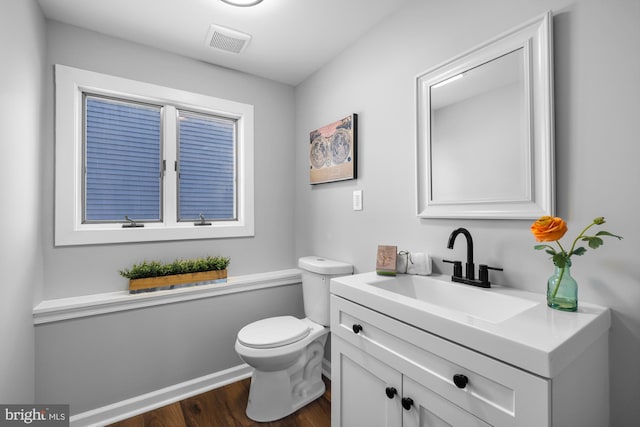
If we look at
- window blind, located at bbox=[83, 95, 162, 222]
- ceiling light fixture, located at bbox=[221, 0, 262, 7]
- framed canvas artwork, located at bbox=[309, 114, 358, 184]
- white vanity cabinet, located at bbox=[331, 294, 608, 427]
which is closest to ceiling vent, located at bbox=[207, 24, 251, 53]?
ceiling light fixture, located at bbox=[221, 0, 262, 7]

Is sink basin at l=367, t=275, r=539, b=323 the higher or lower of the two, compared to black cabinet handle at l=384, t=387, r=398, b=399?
higher

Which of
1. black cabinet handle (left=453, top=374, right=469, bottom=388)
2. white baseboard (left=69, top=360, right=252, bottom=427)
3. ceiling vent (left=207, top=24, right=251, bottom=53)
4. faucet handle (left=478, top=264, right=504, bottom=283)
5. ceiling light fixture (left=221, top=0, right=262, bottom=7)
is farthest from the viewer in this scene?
ceiling vent (left=207, top=24, right=251, bottom=53)

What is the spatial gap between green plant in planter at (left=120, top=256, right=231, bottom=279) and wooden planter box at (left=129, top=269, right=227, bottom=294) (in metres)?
0.03

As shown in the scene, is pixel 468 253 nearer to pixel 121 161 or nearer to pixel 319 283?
pixel 319 283

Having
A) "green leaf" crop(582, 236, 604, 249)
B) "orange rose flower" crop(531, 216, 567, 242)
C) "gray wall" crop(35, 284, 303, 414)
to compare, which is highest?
"orange rose flower" crop(531, 216, 567, 242)

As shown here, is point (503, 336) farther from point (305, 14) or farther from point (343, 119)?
point (305, 14)

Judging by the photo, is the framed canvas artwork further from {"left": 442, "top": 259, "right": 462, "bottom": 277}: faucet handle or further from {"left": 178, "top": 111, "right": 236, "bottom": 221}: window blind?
{"left": 442, "top": 259, "right": 462, "bottom": 277}: faucet handle

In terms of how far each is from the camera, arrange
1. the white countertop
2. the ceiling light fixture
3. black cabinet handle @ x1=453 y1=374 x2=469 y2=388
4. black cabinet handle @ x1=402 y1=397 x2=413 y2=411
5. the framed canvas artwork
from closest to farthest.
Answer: the white countertop < black cabinet handle @ x1=453 y1=374 x2=469 y2=388 < black cabinet handle @ x1=402 y1=397 x2=413 y2=411 < the ceiling light fixture < the framed canvas artwork

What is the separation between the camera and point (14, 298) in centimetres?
130

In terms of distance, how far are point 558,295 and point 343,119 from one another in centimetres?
150

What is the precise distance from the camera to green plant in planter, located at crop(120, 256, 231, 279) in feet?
6.06

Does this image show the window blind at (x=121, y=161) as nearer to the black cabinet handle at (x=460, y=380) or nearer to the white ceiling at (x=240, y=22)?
the white ceiling at (x=240, y=22)

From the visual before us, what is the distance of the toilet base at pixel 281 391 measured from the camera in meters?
1.70

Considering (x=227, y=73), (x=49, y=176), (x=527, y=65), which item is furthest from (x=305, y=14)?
(x=49, y=176)
